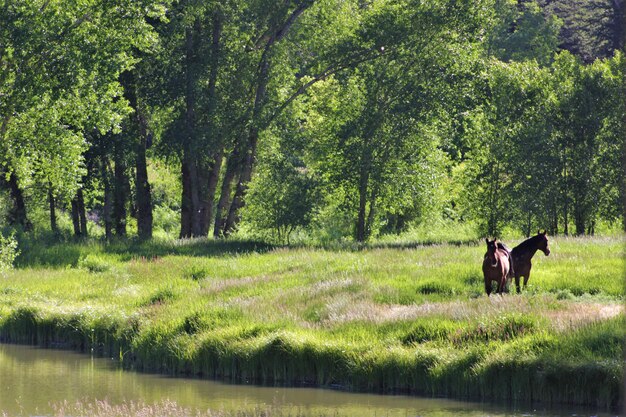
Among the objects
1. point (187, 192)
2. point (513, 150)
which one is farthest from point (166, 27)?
point (513, 150)

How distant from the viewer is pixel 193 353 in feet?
75.1

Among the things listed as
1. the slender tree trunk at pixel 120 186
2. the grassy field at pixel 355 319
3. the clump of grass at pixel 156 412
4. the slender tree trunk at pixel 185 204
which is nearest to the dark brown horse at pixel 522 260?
the grassy field at pixel 355 319

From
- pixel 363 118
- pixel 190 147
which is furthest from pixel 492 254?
pixel 190 147

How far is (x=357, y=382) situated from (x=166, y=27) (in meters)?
26.9

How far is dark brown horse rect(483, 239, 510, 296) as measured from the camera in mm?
23094

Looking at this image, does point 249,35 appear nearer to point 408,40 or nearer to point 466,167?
point 408,40

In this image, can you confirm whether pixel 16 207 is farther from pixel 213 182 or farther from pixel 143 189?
pixel 213 182

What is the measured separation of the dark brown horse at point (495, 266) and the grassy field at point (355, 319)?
0.78 m

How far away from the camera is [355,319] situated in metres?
23.0

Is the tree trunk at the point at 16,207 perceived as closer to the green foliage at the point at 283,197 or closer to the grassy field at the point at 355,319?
the green foliage at the point at 283,197

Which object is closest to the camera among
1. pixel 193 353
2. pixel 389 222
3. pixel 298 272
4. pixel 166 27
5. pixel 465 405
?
pixel 465 405

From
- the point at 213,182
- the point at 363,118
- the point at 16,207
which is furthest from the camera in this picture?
the point at 16,207

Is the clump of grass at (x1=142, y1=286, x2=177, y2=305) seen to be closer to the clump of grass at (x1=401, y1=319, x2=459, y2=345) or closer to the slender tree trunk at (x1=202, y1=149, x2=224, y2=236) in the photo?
the clump of grass at (x1=401, y1=319, x2=459, y2=345)

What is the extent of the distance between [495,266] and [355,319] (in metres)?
3.53
